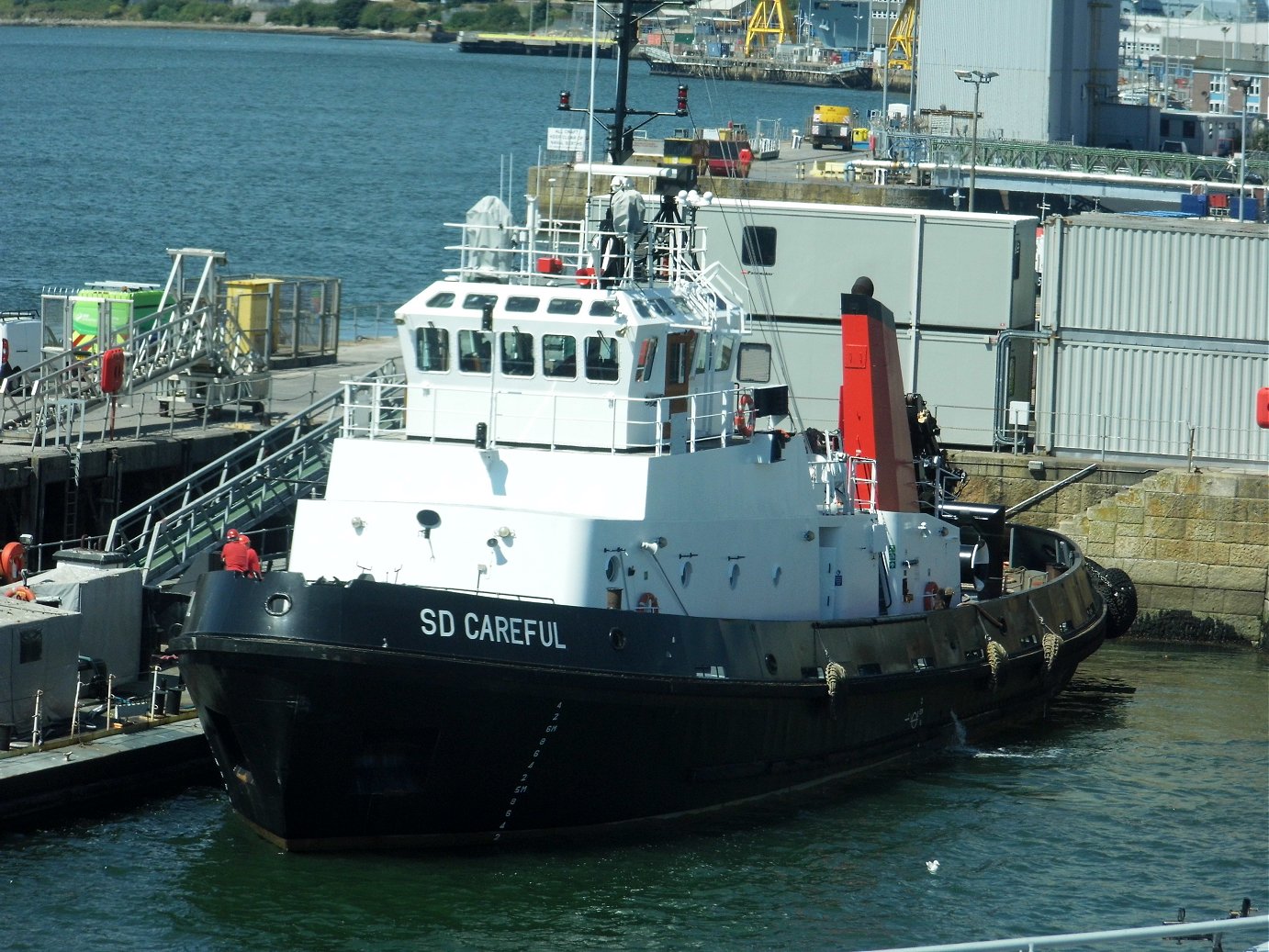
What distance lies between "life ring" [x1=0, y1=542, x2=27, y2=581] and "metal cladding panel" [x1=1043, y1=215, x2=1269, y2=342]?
1277 centimetres

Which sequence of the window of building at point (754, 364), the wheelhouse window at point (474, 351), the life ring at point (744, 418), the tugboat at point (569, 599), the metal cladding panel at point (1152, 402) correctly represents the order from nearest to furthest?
the tugboat at point (569, 599) → the wheelhouse window at point (474, 351) → the life ring at point (744, 418) → the window of building at point (754, 364) → the metal cladding panel at point (1152, 402)

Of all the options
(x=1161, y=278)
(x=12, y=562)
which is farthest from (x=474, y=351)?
(x=1161, y=278)

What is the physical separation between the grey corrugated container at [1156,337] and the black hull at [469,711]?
362 inches

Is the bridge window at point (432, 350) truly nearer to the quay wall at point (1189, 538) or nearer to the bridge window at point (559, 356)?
the bridge window at point (559, 356)

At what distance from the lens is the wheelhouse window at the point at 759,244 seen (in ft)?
78.4

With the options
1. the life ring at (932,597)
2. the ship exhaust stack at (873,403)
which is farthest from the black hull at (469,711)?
the ship exhaust stack at (873,403)

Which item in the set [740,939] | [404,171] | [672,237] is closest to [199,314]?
[672,237]

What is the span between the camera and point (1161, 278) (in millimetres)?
22766

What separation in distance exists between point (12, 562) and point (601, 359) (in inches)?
230

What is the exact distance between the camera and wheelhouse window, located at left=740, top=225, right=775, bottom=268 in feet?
78.4

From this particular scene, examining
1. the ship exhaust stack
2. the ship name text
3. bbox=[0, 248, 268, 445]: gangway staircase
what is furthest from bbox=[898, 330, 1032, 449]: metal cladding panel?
the ship name text

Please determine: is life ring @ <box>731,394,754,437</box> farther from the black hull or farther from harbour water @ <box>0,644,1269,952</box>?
harbour water @ <box>0,644,1269,952</box>

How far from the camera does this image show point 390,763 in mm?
13383

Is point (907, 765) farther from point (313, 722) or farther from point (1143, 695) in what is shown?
point (313, 722)
